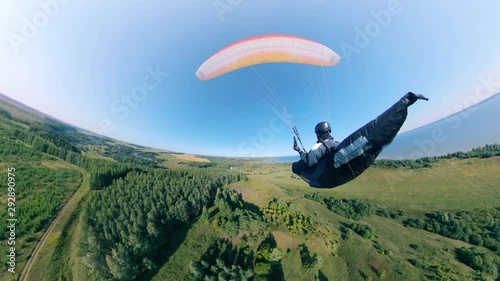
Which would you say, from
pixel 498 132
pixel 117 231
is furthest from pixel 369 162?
pixel 498 132

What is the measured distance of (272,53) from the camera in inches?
618

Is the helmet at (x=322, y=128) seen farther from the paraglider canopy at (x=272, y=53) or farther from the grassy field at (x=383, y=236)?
the grassy field at (x=383, y=236)

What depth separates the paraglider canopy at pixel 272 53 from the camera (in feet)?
49.1

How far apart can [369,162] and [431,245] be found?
53.2 metres

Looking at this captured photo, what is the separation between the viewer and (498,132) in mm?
163750

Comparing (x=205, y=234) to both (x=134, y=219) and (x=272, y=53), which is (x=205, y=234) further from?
(x=272, y=53)

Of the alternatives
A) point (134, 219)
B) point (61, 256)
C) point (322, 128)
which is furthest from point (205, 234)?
point (322, 128)

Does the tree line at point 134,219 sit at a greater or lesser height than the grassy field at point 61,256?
Result: greater

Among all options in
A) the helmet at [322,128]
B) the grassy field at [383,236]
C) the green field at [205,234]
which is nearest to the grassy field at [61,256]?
the green field at [205,234]

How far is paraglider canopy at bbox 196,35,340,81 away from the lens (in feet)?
49.1

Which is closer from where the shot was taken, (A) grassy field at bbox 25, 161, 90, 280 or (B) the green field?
(A) grassy field at bbox 25, 161, 90, 280

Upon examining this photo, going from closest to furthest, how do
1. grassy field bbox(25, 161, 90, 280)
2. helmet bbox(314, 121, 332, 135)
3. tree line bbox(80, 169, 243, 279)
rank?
helmet bbox(314, 121, 332, 135), grassy field bbox(25, 161, 90, 280), tree line bbox(80, 169, 243, 279)

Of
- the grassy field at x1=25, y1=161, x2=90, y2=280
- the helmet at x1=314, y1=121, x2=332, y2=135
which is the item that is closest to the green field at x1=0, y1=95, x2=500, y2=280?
the grassy field at x1=25, y1=161, x2=90, y2=280

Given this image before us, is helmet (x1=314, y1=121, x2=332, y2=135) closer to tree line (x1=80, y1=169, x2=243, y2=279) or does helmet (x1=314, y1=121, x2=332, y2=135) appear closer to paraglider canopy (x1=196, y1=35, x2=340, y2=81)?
paraglider canopy (x1=196, y1=35, x2=340, y2=81)
